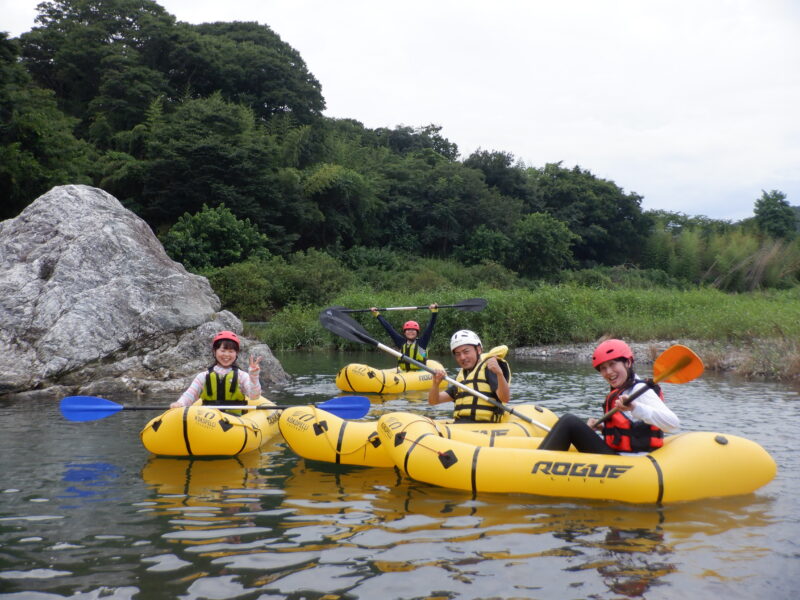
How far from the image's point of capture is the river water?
300cm

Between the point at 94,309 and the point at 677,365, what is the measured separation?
7328 millimetres

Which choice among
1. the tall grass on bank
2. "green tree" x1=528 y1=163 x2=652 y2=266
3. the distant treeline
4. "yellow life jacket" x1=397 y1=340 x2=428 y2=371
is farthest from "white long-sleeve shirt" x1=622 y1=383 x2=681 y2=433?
"green tree" x1=528 y1=163 x2=652 y2=266

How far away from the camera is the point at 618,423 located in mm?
4590

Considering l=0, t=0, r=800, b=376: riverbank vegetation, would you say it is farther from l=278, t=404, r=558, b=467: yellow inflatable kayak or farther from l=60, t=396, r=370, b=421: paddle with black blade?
l=278, t=404, r=558, b=467: yellow inflatable kayak

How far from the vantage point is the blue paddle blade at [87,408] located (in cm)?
597

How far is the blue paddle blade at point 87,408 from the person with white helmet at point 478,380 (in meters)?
2.78

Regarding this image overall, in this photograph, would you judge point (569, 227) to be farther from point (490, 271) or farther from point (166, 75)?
point (166, 75)

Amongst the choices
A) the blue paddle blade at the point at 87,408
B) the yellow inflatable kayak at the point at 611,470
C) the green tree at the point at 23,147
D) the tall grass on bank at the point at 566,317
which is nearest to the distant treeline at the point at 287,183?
the green tree at the point at 23,147

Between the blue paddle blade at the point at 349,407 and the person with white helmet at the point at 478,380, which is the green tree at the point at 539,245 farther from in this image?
the person with white helmet at the point at 478,380

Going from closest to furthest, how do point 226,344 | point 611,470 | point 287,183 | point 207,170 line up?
point 611,470 < point 226,344 < point 207,170 < point 287,183

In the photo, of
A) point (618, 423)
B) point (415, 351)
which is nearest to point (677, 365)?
point (618, 423)

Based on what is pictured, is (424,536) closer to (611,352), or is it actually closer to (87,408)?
(611,352)

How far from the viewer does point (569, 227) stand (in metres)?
34.7

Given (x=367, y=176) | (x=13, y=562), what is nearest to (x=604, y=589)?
(x=13, y=562)
